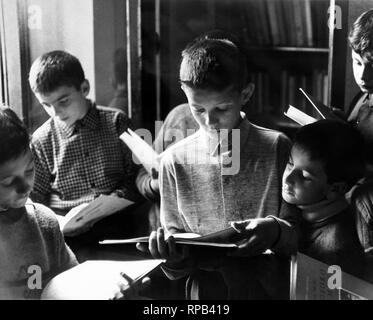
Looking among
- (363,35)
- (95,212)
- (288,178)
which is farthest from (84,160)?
(363,35)

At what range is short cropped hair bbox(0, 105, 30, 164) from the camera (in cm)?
134

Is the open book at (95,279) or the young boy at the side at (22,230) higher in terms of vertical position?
the young boy at the side at (22,230)

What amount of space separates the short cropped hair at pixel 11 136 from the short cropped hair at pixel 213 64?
0.39 m

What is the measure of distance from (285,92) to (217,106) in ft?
0.54

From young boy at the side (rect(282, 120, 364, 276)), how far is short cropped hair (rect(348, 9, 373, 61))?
162 mm

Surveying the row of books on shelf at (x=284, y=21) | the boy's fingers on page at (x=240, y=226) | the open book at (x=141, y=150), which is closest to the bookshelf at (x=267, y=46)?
the row of books on shelf at (x=284, y=21)

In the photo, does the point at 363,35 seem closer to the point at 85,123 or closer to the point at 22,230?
the point at 85,123

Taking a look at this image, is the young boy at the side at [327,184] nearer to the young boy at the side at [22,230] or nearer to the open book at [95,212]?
the open book at [95,212]

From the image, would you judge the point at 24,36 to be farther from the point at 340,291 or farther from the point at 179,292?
the point at 340,291

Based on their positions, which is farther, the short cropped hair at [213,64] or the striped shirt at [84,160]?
the striped shirt at [84,160]

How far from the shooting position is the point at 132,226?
1.39 m

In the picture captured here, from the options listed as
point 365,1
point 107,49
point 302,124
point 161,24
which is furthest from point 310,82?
point 107,49

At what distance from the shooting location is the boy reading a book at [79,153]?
1.36 metres

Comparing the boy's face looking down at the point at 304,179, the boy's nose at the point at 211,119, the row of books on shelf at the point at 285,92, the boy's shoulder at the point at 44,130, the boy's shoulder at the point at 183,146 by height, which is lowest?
the boy's face looking down at the point at 304,179
